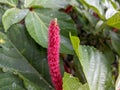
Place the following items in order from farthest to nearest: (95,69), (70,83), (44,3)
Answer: (44,3) < (95,69) < (70,83)

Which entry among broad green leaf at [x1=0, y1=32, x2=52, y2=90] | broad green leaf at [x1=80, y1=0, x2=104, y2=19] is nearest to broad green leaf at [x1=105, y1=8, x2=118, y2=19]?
broad green leaf at [x1=80, y1=0, x2=104, y2=19]

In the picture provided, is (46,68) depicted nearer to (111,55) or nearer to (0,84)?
(0,84)

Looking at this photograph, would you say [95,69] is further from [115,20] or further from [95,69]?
[115,20]

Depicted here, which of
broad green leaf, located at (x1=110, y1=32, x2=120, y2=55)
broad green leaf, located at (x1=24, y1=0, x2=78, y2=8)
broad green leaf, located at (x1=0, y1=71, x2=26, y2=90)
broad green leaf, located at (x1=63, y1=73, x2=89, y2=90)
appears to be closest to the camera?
broad green leaf, located at (x1=63, y1=73, x2=89, y2=90)

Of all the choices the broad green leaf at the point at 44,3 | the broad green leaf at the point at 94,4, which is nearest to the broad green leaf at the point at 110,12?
the broad green leaf at the point at 94,4

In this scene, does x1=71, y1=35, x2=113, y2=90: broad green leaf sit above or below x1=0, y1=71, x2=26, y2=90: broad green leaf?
above

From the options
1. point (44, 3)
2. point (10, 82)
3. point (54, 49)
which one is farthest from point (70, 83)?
point (44, 3)

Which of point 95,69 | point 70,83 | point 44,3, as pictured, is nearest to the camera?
point 70,83

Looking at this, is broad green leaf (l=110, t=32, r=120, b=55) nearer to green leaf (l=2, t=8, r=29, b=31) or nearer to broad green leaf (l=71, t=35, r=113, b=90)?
broad green leaf (l=71, t=35, r=113, b=90)
